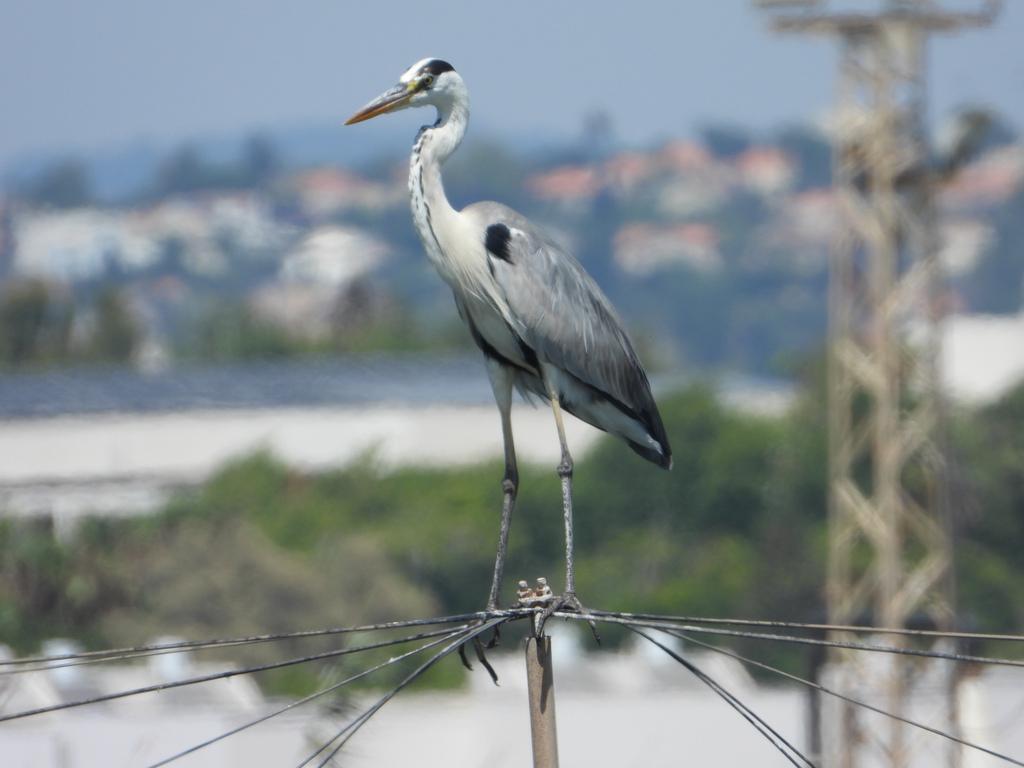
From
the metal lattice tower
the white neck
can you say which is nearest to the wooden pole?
the white neck

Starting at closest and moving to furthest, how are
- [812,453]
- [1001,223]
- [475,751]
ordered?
[475,751]
[812,453]
[1001,223]

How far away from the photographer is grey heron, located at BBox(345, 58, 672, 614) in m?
7.96

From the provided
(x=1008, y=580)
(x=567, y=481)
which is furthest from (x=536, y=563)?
(x=567, y=481)

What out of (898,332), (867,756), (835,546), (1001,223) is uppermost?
(1001,223)

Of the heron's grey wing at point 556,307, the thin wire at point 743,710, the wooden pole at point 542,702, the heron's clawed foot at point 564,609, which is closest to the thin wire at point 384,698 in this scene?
the heron's clawed foot at point 564,609

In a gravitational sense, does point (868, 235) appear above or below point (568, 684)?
above

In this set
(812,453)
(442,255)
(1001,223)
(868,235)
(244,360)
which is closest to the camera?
(442,255)

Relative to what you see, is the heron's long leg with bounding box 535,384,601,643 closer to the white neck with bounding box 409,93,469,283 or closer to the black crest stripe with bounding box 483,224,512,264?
the black crest stripe with bounding box 483,224,512,264

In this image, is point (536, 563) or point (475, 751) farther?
point (536, 563)

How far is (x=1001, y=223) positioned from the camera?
198m

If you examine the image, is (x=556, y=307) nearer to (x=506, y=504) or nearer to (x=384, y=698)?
(x=506, y=504)

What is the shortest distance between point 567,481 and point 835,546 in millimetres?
13454

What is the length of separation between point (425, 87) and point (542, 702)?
258 centimetres

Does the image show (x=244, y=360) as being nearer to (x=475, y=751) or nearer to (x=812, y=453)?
(x=812, y=453)
